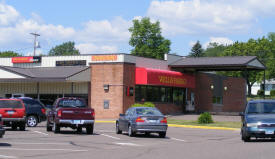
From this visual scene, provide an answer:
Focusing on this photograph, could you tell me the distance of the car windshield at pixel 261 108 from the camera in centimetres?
1997

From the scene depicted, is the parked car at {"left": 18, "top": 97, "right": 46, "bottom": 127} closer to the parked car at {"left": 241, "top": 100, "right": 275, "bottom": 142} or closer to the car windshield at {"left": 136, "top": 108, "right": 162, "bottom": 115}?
the car windshield at {"left": 136, "top": 108, "right": 162, "bottom": 115}

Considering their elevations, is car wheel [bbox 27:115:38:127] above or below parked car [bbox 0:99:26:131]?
below

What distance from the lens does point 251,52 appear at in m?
98.2

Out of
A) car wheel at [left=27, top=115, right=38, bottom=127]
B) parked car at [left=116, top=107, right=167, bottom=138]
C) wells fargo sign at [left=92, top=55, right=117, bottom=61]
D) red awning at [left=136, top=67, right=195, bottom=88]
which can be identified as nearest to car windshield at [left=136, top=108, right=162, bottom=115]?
parked car at [left=116, top=107, right=167, bottom=138]

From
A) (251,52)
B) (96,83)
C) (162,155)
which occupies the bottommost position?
(162,155)

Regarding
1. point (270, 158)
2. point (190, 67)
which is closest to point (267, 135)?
point (270, 158)

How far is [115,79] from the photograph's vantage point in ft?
140

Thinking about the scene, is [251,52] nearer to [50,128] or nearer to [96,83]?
[96,83]

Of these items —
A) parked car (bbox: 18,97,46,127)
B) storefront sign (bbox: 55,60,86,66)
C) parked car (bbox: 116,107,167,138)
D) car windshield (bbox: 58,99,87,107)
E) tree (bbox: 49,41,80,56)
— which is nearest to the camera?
parked car (bbox: 116,107,167,138)

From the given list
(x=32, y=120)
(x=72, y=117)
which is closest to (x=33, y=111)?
(x=32, y=120)

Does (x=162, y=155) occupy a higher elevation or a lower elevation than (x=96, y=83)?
lower

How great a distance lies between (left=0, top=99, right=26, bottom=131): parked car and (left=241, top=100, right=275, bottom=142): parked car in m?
11.8

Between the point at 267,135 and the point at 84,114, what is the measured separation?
9480 millimetres

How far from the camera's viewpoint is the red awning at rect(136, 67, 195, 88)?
43438mm
